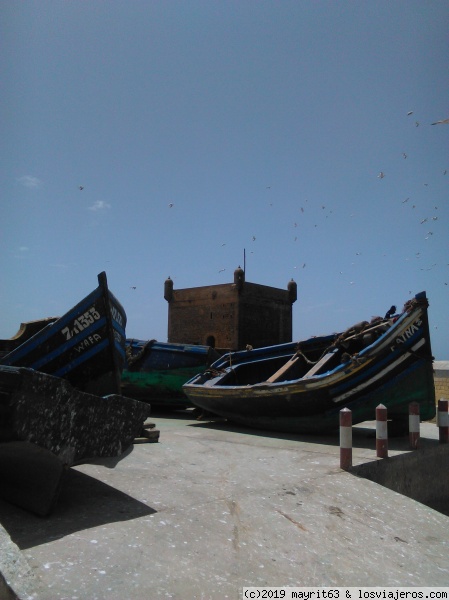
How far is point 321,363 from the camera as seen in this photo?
732 cm

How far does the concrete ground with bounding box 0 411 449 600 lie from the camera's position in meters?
2.56

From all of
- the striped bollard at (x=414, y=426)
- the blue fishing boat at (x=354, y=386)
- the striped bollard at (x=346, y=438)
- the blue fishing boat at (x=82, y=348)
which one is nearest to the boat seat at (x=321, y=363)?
the blue fishing boat at (x=354, y=386)

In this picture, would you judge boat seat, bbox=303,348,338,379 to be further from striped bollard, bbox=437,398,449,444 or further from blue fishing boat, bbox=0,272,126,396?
blue fishing boat, bbox=0,272,126,396

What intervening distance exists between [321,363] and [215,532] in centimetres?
440

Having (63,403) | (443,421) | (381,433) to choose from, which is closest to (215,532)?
(63,403)

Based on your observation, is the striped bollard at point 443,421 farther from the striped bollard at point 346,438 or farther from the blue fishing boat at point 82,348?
the blue fishing boat at point 82,348

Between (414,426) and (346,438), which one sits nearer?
(346,438)

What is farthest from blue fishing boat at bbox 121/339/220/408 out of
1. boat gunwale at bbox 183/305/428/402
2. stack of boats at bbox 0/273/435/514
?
boat gunwale at bbox 183/305/428/402

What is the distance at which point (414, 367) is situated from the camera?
272 inches

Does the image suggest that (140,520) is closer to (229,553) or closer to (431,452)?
(229,553)

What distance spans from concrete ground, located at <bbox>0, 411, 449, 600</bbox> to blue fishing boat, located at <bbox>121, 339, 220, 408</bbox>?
15.6 feet

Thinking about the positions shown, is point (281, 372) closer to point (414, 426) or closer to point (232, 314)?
point (414, 426)

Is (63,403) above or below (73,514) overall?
above

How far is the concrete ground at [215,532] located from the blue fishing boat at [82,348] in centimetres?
89
